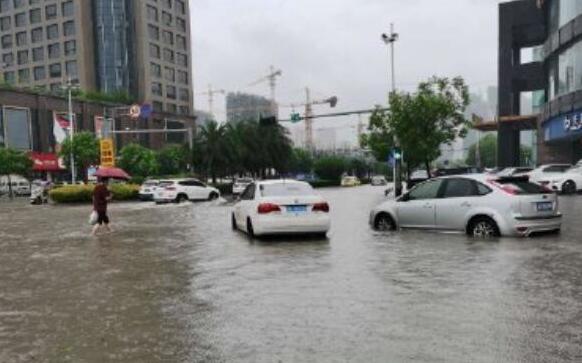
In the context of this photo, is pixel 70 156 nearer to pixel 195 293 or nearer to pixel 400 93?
pixel 400 93

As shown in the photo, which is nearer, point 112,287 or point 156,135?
point 112,287

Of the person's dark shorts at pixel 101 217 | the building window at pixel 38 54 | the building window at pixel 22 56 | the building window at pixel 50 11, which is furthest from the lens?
the building window at pixel 22 56

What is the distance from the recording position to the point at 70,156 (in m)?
60.9

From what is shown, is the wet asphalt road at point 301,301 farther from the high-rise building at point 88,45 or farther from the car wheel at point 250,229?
the high-rise building at point 88,45

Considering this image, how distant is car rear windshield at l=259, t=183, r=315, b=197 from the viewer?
47.8 feet

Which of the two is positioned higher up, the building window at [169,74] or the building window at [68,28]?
the building window at [68,28]

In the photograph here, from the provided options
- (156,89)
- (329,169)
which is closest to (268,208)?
(329,169)

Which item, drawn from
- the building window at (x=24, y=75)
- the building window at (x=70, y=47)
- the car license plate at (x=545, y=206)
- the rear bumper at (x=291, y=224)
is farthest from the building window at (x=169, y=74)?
the car license plate at (x=545, y=206)

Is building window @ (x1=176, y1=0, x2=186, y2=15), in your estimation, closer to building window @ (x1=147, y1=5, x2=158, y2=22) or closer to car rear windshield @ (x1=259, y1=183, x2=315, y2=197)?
building window @ (x1=147, y1=5, x2=158, y2=22)

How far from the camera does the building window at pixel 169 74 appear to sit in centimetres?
11275

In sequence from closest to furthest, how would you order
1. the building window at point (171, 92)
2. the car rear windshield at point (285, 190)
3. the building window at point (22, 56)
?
→ the car rear windshield at point (285, 190) < the building window at point (22, 56) < the building window at point (171, 92)

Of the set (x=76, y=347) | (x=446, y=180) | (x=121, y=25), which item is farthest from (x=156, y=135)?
(x=76, y=347)

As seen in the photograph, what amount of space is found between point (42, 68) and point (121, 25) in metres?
15.8

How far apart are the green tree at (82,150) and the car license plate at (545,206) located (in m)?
53.9
